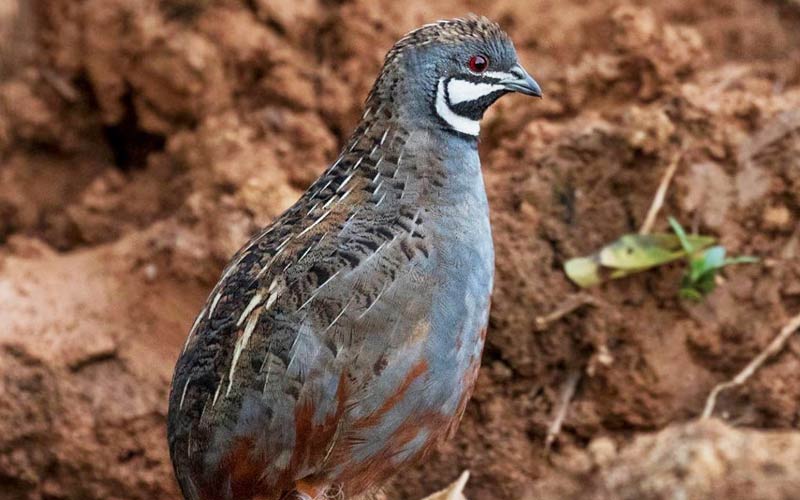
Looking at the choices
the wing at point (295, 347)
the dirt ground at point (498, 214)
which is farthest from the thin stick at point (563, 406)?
the wing at point (295, 347)

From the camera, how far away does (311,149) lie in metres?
6.26

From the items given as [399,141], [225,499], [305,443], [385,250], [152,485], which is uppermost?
[399,141]

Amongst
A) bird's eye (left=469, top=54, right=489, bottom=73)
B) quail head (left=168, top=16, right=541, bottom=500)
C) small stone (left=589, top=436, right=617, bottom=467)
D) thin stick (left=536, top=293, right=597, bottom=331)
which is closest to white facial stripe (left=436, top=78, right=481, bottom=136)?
quail head (left=168, top=16, right=541, bottom=500)

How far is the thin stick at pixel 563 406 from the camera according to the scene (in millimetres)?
5164

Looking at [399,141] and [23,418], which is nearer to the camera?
[399,141]

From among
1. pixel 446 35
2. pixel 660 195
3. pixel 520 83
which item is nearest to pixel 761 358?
pixel 660 195

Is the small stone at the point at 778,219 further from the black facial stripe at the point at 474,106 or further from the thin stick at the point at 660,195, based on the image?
the black facial stripe at the point at 474,106

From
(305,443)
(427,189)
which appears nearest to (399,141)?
(427,189)

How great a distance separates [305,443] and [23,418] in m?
1.99

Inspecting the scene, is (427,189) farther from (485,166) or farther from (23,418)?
(23,418)

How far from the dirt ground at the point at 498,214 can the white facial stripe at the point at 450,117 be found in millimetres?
884

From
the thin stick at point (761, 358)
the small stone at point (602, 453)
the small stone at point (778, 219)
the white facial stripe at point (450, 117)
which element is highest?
the white facial stripe at point (450, 117)

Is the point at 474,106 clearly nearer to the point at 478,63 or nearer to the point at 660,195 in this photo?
the point at 478,63

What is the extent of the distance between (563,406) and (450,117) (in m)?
1.51
